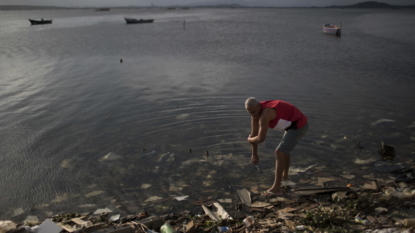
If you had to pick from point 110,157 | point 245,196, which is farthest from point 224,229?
point 110,157

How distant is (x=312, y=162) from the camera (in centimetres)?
719

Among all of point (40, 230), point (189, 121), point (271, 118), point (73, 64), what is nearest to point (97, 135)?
point (189, 121)

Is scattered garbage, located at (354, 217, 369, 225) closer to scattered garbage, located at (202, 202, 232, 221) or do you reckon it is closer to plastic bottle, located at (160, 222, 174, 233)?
scattered garbage, located at (202, 202, 232, 221)

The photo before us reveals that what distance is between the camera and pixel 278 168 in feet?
18.5

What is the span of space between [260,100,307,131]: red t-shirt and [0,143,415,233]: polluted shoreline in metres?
1.33

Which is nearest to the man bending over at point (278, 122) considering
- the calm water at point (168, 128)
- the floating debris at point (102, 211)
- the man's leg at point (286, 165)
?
the man's leg at point (286, 165)

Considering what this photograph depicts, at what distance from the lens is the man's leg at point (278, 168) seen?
5.60 m

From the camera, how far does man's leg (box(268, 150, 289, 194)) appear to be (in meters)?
5.60

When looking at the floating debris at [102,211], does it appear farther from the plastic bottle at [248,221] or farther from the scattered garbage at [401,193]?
the scattered garbage at [401,193]

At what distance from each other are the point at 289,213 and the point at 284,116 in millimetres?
1552

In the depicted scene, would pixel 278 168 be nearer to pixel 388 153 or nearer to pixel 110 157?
pixel 388 153

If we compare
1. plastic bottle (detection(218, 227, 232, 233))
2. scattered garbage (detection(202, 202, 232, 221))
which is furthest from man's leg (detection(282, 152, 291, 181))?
plastic bottle (detection(218, 227, 232, 233))

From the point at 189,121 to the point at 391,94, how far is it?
333 inches

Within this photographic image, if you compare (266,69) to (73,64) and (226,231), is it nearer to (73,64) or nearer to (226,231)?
(73,64)
